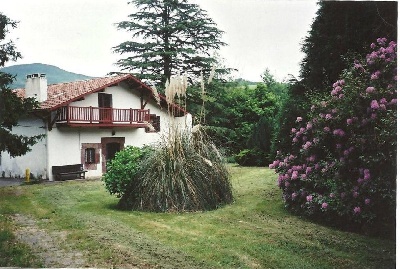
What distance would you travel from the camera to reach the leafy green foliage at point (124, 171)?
5.18m

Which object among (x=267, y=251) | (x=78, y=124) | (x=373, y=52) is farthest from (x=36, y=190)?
(x=373, y=52)

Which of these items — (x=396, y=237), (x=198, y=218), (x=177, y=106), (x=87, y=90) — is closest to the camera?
(x=396, y=237)

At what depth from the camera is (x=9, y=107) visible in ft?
16.2

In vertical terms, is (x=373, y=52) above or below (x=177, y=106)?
above

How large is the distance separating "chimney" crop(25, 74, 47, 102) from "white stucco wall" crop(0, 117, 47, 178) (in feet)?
1.38

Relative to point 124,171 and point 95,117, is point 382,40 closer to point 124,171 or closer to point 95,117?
point 124,171

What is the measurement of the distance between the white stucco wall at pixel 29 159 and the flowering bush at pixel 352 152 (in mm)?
3378

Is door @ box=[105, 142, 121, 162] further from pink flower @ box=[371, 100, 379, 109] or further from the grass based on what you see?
pink flower @ box=[371, 100, 379, 109]

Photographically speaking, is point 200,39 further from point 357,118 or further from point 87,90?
point 87,90

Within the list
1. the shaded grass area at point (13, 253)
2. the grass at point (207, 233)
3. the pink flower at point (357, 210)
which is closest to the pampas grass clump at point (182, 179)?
the grass at point (207, 233)

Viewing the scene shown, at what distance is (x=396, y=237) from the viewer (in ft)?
11.1

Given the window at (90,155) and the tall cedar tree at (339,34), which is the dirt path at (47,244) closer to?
the window at (90,155)

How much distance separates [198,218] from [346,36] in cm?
263

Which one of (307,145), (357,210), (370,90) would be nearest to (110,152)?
(307,145)
